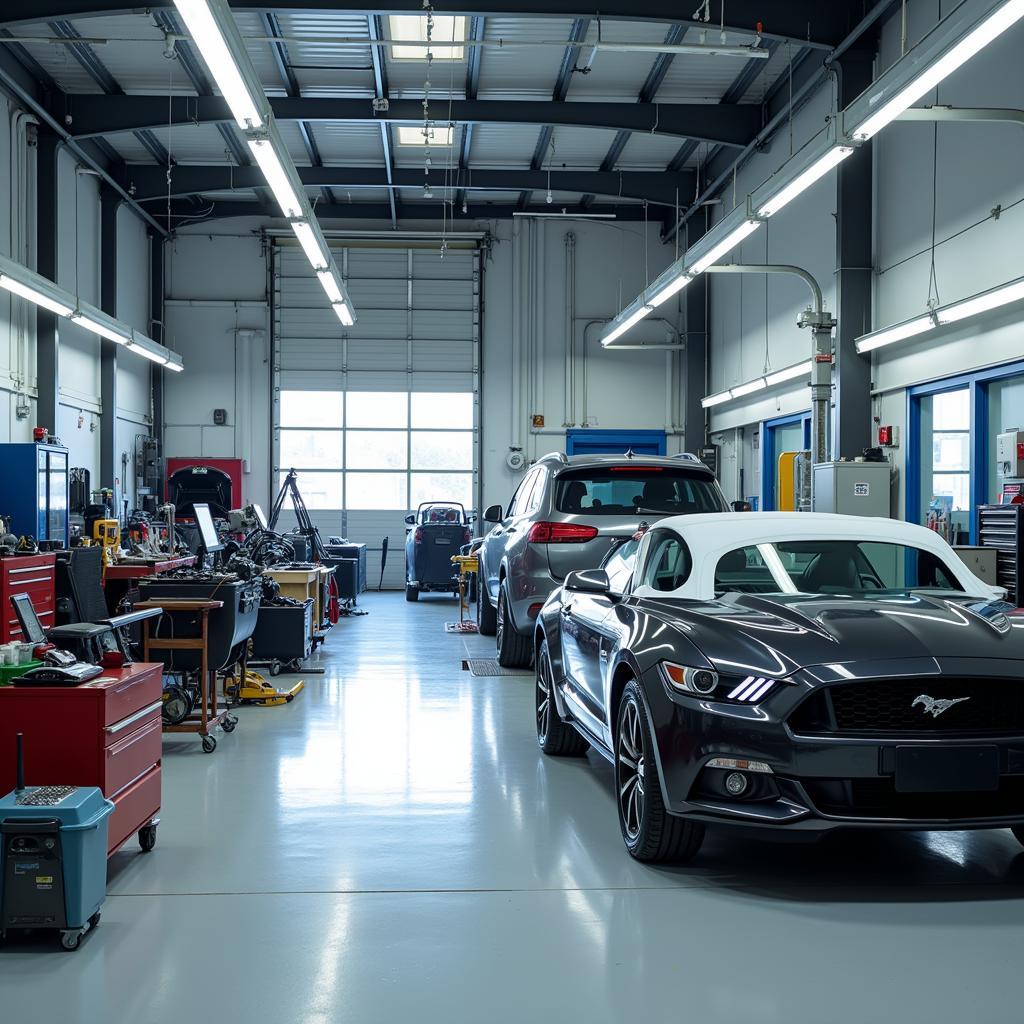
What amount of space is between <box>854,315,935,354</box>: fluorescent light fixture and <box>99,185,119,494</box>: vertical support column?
11342mm

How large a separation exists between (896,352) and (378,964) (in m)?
9.38

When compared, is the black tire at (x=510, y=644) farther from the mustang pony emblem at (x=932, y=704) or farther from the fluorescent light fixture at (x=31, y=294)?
the fluorescent light fixture at (x=31, y=294)

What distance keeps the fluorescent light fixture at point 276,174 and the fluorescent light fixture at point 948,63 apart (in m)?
4.42

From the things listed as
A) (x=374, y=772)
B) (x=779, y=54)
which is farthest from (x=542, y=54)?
(x=374, y=772)

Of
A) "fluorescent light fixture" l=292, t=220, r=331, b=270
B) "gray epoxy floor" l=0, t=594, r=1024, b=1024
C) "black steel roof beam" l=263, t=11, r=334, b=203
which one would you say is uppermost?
"black steel roof beam" l=263, t=11, r=334, b=203

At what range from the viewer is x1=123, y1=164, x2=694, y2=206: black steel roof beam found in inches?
653

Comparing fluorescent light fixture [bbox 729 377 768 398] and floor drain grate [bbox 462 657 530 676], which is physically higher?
fluorescent light fixture [bbox 729 377 768 398]

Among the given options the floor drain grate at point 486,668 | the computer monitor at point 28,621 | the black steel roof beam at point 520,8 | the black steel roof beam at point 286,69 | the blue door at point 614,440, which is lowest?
the floor drain grate at point 486,668

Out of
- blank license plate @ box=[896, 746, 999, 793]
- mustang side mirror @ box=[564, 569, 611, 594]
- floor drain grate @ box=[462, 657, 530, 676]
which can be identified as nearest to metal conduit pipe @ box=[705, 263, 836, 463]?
floor drain grate @ box=[462, 657, 530, 676]

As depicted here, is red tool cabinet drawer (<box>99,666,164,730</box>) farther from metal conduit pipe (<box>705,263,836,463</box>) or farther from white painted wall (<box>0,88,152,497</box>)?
white painted wall (<box>0,88,152,497</box>)

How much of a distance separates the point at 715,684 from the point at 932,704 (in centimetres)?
67

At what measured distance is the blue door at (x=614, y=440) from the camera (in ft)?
63.5

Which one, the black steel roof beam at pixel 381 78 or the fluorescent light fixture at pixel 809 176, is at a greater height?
the black steel roof beam at pixel 381 78

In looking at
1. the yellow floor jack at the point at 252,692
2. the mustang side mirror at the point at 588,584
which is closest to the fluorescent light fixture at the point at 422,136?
the yellow floor jack at the point at 252,692
